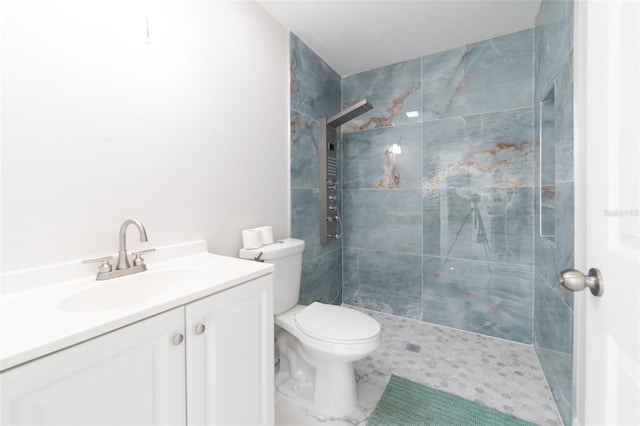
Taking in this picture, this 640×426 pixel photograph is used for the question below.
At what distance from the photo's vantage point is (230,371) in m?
0.88

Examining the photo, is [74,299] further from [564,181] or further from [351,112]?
[564,181]

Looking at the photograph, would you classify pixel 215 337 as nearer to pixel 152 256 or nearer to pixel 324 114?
pixel 152 256

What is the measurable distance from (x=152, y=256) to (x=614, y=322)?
4.50 feet

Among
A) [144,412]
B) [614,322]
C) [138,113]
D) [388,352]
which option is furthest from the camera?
[388,352]

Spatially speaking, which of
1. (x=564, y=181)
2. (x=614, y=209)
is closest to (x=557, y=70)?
(x=564, y=181)

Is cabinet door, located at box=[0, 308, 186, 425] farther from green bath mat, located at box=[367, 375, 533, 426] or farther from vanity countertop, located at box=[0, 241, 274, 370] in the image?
green bath mat, located at box=[367, 375, 533, 426]

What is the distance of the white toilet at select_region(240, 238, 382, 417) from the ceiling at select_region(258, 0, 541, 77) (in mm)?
1479

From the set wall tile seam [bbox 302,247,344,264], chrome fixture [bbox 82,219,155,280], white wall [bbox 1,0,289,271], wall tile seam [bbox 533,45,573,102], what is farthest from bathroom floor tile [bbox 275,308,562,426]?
wall tile seam [bbox 533,45,573,102]

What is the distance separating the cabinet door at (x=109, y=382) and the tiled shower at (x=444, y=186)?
127 cm

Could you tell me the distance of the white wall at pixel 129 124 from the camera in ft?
2.73

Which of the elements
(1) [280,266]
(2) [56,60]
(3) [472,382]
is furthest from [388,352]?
(2) [56,60]

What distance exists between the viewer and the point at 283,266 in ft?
4.97

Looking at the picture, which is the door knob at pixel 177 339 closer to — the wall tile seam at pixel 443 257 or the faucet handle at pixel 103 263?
the faucet handle at pixel 103 263

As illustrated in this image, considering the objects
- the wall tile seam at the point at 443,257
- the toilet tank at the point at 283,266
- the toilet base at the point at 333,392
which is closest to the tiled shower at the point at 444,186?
the wall tile seam at the point at 443,257
